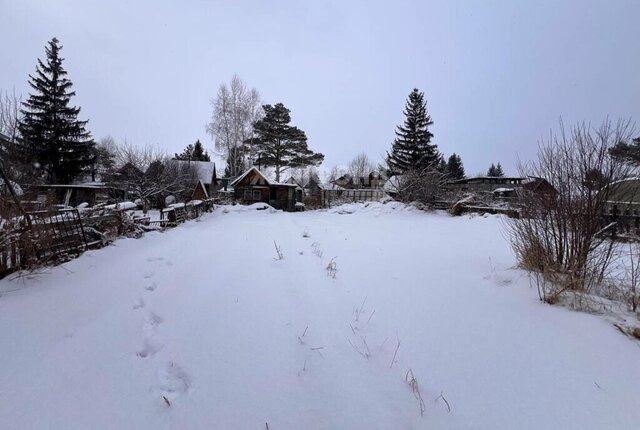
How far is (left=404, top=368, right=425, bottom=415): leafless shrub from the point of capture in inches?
85.0

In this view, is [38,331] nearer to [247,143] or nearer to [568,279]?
[568,279]

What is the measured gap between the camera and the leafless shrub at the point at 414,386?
2159 mm

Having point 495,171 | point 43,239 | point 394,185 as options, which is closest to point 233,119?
point 394,185

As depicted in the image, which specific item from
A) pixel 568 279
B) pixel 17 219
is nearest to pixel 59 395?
pixel 17 219

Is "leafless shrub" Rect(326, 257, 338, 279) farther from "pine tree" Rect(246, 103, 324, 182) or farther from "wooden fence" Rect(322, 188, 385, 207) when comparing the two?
"pine tree" Rect(246, 103, 324, 182)

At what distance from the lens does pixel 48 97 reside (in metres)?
25.8

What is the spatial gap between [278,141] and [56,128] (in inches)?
818

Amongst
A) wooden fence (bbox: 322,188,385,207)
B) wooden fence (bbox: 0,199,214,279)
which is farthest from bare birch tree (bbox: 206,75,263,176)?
wooden fence (bbox: 0,199,214,279)

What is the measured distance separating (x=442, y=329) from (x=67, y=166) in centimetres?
3313

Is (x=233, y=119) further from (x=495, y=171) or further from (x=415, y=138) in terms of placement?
(x=495, y=171)

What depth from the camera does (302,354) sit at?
9.23 ft

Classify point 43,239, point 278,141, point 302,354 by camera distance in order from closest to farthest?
point 302,354, point 43,239, point 278,141

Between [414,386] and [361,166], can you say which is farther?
[361,166]

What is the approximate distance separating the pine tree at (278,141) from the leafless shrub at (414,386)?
34.9 meters
